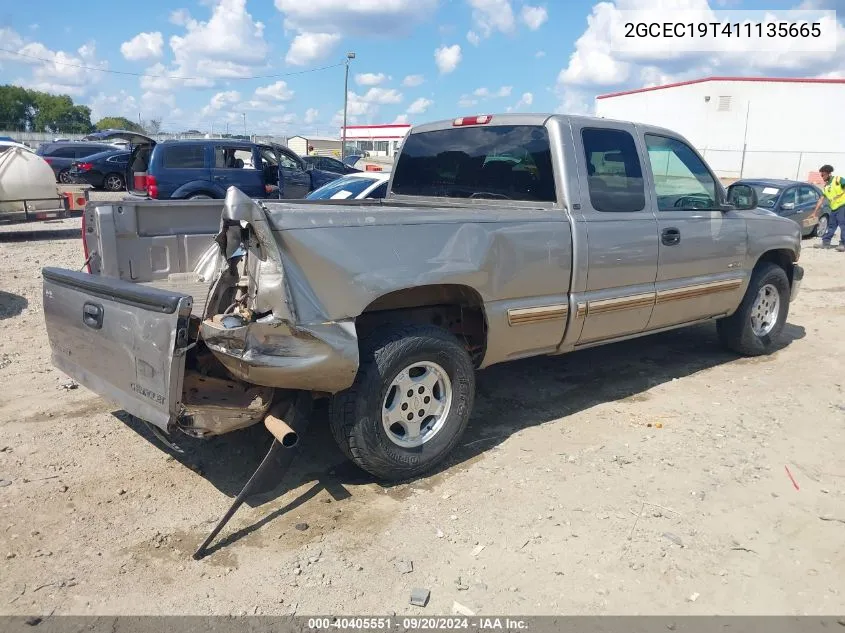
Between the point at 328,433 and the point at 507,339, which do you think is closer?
the point at 507,339

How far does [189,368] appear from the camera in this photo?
12.1ft

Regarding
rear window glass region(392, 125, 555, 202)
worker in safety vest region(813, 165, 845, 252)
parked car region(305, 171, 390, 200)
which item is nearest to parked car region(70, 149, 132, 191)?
parked car region(305, 171, 390, 200)

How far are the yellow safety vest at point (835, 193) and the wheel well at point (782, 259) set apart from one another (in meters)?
9.15

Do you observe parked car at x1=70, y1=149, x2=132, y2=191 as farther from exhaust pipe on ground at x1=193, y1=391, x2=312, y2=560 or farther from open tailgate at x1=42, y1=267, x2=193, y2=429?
exhaust pipe on ground at x1=193, y1=391, x2=312, y2=560

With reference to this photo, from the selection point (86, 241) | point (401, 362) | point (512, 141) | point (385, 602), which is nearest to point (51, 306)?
point (86, 241)

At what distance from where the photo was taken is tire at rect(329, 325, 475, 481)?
3.51 m

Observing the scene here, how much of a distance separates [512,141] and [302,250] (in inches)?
81.8

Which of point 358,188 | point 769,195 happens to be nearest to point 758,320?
point 358,188

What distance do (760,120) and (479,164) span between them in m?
42.1

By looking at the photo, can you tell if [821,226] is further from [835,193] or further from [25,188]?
[25,188]

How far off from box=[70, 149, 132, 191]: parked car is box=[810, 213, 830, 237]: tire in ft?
66.5

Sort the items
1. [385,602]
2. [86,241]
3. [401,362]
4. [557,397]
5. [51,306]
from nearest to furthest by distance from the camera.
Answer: [385,602] < [401,362] < [51,306] < [86,241] < [557,397]

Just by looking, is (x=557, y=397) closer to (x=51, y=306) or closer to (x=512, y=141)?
(x=512, y=141)

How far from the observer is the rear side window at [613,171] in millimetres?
4531
